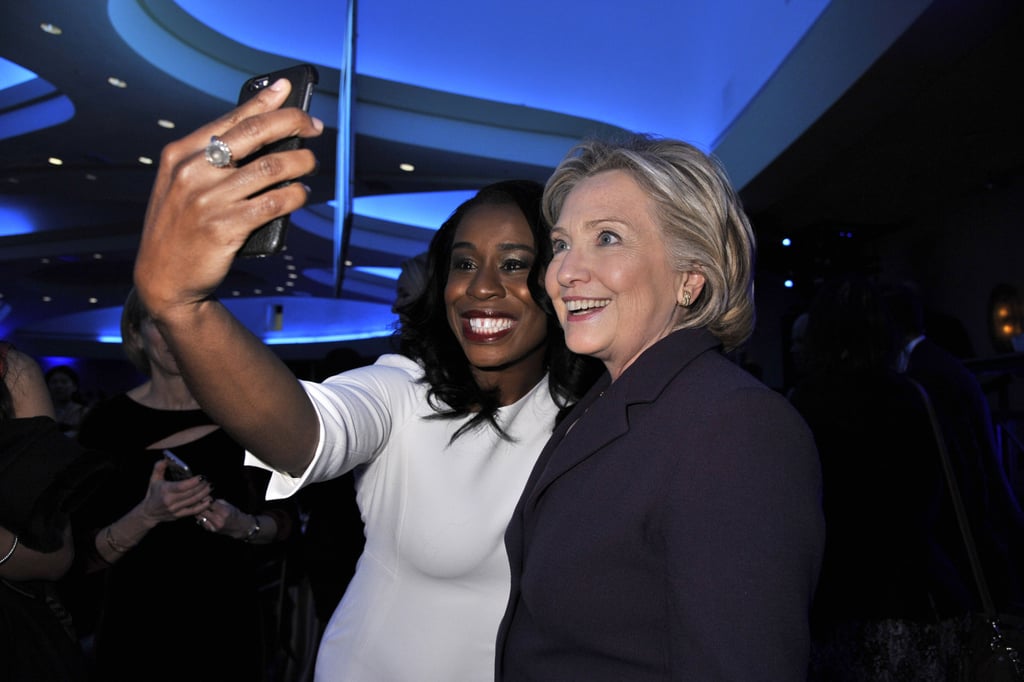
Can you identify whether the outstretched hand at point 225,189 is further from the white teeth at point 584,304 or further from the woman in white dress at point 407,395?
the white teeth at point 584,304

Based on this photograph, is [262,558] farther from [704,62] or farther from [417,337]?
[704,62]

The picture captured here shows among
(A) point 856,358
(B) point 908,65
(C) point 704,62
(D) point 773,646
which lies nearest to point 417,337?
(D) point 773,646

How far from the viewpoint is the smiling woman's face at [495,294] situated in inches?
68.1

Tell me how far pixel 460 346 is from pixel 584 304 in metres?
0.51

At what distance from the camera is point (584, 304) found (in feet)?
4.47

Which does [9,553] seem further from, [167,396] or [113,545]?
[167,396]

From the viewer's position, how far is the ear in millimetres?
1329

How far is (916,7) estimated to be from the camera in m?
4.66

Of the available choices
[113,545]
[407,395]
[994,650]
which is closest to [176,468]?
[113,545]

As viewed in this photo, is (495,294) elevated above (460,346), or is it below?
above

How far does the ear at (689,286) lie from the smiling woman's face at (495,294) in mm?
469

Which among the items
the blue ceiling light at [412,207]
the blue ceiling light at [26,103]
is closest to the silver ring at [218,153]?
the blue ceiling light at [26,103]

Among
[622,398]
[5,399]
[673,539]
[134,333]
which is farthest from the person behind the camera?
[134,333]

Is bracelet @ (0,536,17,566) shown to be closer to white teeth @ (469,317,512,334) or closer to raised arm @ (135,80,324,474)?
raised arm @ (135,80,324,474)
